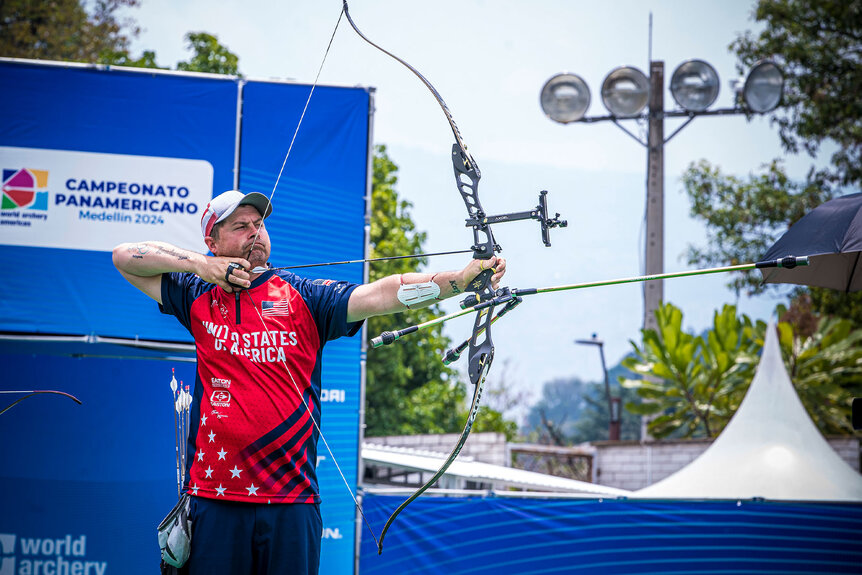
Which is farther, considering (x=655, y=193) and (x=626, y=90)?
(x=655, y=193)

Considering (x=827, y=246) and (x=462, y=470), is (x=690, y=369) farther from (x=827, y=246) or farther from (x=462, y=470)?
(x=827, y=246)

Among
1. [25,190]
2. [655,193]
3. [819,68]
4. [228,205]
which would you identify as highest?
[819,68]

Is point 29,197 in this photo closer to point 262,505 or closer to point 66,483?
point 66,483

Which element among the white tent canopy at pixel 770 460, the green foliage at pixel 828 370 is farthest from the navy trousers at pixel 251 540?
the green foliage at pixel 828 370

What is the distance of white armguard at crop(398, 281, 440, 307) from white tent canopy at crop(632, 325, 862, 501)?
524cm

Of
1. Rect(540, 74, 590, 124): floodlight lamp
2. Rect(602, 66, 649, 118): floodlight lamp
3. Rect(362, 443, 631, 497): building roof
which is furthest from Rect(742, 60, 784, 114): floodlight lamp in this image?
Rect(362, 443, 631, 497): building roof

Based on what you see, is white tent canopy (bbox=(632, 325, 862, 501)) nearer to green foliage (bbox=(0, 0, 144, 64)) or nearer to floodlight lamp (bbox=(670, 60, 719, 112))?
floodlight lamp (bbox=(670, 60, 719, 112))

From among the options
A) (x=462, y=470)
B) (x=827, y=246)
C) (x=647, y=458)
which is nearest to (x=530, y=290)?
(x=827, y=246)

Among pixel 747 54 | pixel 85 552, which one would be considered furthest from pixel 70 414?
pixel 747 54

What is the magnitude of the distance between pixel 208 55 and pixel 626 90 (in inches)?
270

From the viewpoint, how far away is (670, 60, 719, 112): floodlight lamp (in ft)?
31.4

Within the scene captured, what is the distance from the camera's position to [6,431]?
4758 mm

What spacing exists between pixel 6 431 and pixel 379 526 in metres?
2.07

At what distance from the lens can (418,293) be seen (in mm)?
2590
